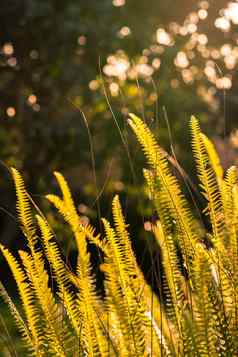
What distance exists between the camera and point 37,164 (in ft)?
54.2

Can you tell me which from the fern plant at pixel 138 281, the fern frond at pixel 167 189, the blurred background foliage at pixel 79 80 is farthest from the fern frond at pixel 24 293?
the blurred background foliage at pixel 79 80

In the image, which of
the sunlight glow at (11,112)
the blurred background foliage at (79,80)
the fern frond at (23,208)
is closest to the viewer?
the fern frond at (23,208)

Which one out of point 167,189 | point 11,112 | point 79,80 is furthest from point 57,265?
point 11,112

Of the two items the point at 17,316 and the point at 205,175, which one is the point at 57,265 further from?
the point at 205,175

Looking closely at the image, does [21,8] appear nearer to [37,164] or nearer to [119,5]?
[119,5]

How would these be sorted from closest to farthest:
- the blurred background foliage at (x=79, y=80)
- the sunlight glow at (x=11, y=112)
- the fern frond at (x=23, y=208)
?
1. the fern frond at (x=23, y=208)
2. the blurred background foliage at (x=79, y=80)
3. the sunlight glow at (x=11, y=112)

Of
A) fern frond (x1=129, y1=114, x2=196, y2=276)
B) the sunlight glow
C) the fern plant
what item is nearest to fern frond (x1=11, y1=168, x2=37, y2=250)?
the fern plant

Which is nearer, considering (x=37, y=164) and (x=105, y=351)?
(x=105, y=351)

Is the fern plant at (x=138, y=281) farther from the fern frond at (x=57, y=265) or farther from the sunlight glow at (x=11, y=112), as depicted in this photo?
the sunlight glow at (x=11, y=112)

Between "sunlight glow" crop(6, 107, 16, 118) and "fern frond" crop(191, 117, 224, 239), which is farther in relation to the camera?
"sunlight glow" crop(6, 107, 16, 118)

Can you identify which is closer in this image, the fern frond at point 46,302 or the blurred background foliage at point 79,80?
the fern frond at point 46,302

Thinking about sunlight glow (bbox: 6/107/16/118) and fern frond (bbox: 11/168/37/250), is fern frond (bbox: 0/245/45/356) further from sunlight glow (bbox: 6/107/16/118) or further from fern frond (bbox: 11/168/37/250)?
sunlight glow (bbox: 6/107/16/118)

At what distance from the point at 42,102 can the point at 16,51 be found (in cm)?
114

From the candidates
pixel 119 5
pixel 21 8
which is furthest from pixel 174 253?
pixel 119 5
